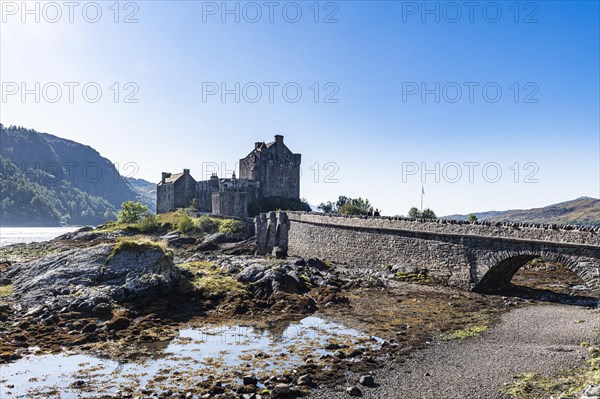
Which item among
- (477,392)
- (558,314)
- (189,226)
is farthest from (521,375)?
(189,226)

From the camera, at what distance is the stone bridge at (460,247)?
78.0 feet

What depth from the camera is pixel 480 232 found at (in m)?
28.8

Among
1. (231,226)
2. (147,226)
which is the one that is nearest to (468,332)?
(231,226)

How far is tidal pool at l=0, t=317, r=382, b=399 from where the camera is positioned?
46.3ft

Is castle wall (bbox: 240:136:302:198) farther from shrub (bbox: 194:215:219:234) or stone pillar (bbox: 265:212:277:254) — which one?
Result: stone pillar (bbox: 265:212:277:254)

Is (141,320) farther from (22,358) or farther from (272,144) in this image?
(272,144)

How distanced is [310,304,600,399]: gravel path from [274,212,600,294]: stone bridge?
4211mm

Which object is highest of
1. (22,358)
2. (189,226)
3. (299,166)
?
(299,166)

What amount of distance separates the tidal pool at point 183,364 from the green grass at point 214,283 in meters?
7.02

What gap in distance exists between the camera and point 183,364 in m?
16.2

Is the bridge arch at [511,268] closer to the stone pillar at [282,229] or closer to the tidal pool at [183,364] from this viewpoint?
the tidal pool at [183,364]

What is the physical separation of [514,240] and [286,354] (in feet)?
55.9

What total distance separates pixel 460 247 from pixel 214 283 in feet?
57.8

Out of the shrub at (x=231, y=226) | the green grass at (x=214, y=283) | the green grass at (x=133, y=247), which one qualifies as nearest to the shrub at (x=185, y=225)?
the shrub at (x=231, y=226)
